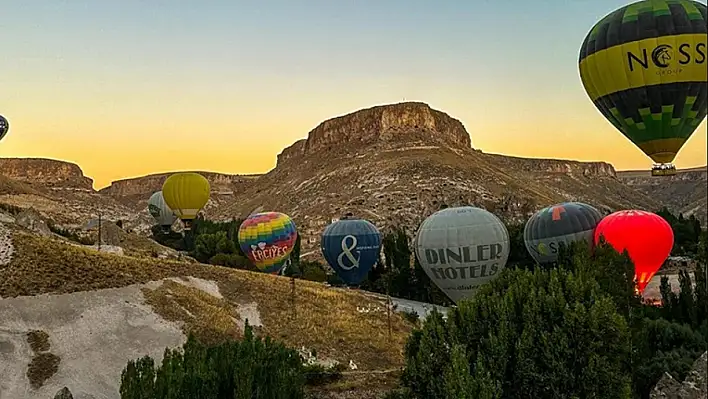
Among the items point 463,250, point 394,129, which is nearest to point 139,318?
point 463,250

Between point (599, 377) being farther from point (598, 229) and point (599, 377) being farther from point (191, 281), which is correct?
point (191, 281)

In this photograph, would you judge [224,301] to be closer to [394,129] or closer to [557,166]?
[394,129]

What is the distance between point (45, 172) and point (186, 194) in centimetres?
10558

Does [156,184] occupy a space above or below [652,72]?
above

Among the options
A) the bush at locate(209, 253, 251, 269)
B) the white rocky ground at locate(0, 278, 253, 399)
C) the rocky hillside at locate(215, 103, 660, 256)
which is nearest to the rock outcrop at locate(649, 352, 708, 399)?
the white rocky ground at locate(0, 278, 253, 399)

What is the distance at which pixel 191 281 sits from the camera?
2794 cm

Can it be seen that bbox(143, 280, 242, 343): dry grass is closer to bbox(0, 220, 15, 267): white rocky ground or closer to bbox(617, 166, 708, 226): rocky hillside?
bbox(0, 220, 15, 267): white rocky ground

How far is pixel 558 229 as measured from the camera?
95.2ft

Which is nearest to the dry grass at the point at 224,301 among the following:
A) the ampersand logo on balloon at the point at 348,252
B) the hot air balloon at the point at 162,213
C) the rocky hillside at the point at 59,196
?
the ampersand logo on balloon at the point at 348,252

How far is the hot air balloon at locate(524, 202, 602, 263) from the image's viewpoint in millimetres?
28531

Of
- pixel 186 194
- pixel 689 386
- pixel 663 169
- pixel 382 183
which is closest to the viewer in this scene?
pixel 689 386

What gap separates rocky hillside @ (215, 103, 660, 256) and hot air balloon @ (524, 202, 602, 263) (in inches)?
1955

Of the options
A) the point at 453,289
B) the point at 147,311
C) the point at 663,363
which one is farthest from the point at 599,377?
the point at 147,311

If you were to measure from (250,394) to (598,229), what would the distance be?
865 inches
